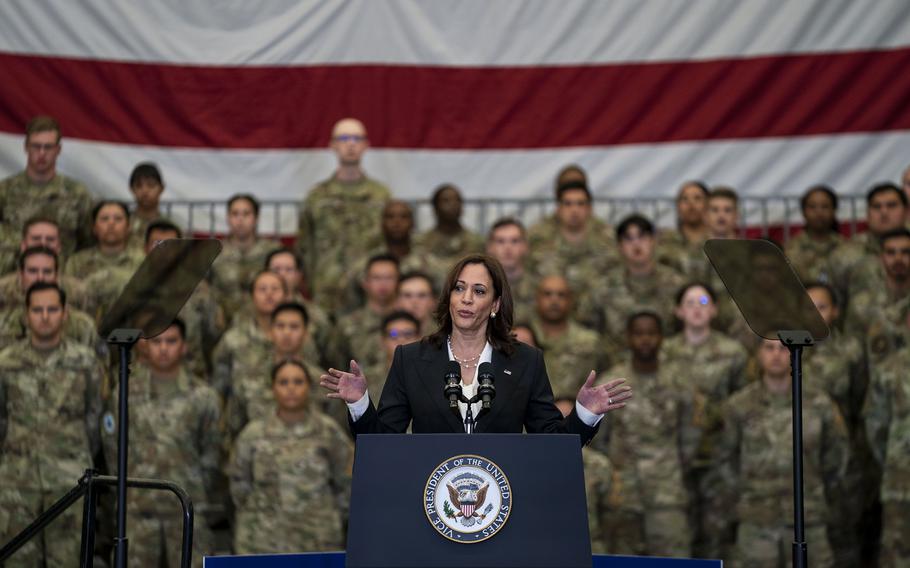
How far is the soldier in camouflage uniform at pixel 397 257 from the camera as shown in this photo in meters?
8.02

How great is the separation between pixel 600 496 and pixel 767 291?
3.16 meters

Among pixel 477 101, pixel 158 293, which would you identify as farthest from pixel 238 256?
pixel 158 293

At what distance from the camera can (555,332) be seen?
7520 millimetres

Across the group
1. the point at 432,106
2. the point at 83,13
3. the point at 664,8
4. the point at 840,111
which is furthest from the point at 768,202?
the point at 83,13

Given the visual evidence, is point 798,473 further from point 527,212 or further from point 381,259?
point 527,212

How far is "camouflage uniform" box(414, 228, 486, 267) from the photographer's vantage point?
832 cm

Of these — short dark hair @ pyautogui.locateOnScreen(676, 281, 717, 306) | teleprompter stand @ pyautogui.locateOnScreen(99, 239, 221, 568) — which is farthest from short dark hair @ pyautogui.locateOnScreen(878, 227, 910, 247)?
teleprompter stand @ pyautogui.locateOnScreen(99, 239, 221, 568)

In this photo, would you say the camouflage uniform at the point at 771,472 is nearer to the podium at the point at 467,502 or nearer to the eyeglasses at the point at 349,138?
the eyeglasses at the point at 349,138

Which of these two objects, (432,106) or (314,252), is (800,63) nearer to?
(432,106)

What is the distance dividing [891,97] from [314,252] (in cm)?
394

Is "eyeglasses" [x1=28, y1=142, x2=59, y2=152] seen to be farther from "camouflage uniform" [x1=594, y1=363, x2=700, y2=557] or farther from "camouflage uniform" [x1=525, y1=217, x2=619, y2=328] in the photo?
"camouflage uniform" [x1=594, y1=363, x2=700, y2=557]

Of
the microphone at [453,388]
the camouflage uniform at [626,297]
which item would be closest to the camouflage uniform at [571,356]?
the camouflage uniform at [626,297]

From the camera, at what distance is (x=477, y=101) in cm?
959

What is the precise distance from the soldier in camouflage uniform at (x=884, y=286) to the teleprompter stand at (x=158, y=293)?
179 inches
